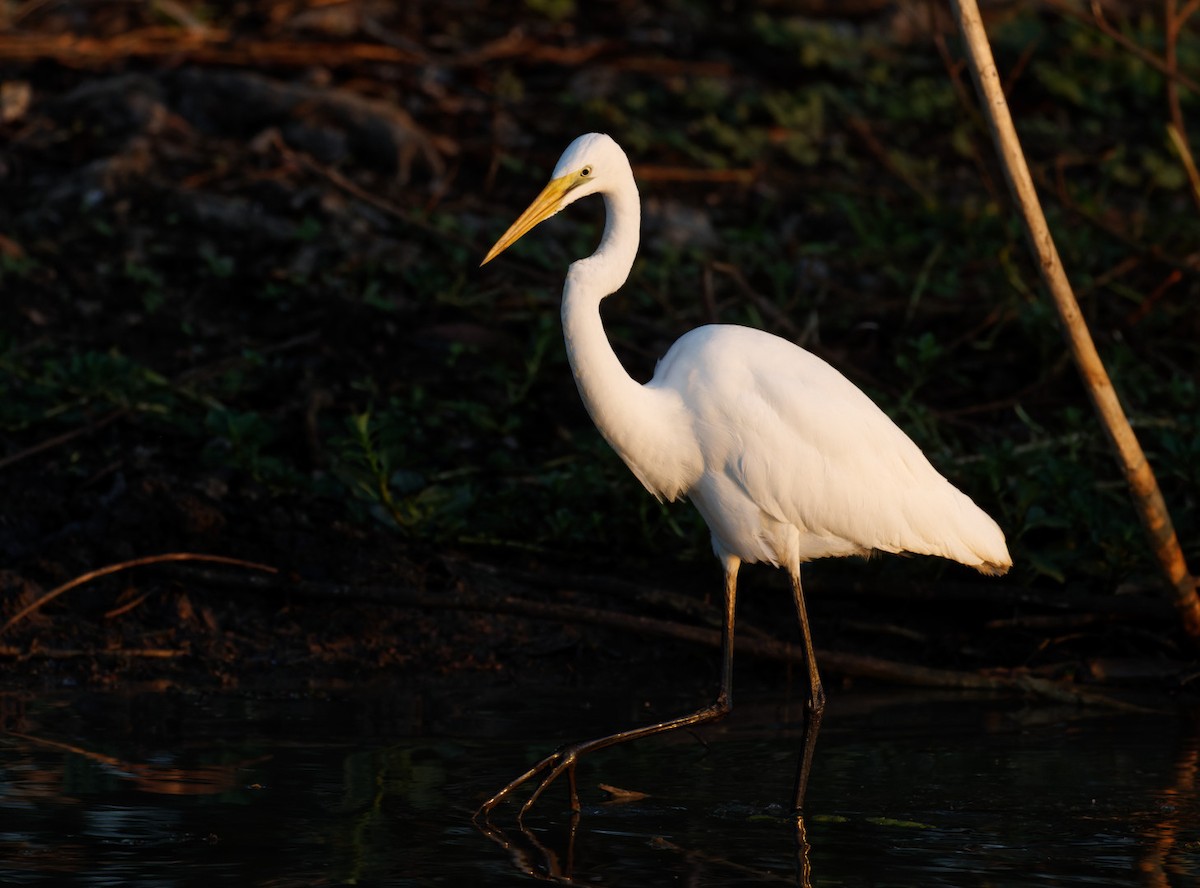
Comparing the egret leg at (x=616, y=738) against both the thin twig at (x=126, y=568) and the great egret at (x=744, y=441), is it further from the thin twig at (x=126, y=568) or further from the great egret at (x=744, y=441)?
the thin twig at (x=126, y=568)

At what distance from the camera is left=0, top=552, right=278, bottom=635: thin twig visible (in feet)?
17.9

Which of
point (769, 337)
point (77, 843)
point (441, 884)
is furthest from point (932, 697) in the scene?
point (77, 843)

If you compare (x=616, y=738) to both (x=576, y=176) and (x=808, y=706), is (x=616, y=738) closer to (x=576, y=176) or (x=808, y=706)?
(x=808, y=706)

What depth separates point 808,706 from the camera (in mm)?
4746

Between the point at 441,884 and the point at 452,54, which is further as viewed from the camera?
the point at 452,54

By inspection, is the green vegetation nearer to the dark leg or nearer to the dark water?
the dark water

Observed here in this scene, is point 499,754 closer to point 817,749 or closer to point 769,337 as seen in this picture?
point 817,749

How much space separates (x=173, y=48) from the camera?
32.9ft

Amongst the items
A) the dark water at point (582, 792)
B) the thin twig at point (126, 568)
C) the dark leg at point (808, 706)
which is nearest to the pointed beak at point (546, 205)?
the dark leg at point (808, 706)

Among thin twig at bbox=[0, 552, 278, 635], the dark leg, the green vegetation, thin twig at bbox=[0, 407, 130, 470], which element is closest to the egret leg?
the dark leg

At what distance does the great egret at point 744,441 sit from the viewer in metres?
4.54

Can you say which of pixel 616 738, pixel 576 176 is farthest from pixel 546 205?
pixel 616 738

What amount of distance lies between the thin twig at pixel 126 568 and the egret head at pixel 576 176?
181cm

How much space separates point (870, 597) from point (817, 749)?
110 cm
